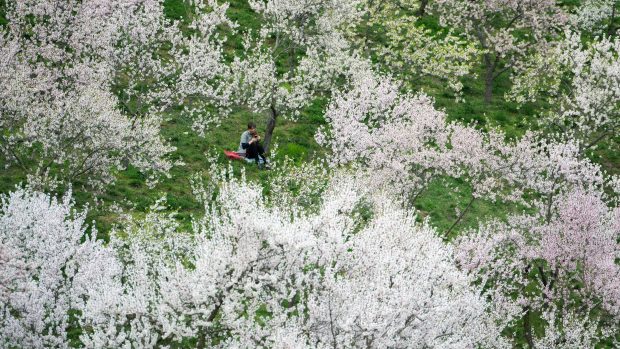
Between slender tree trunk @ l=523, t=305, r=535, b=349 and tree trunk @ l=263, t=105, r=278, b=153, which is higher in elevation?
tree trunk @ l=263, t=105, r=278, b=153

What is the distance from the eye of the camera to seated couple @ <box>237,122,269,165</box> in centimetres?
3666

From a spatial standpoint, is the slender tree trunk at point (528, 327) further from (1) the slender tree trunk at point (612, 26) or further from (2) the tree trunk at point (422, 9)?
(2) the tree trunk at point (422, 9)

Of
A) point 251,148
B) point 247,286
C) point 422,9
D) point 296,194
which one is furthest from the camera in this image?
point 422,9

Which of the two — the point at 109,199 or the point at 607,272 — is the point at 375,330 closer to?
the point at 607,272

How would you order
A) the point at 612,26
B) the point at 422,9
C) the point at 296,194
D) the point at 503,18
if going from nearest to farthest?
the point at 296,194, the point at 503,18, the point at 612,26, the point at 422,9

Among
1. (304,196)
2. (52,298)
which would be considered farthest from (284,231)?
(304,196)

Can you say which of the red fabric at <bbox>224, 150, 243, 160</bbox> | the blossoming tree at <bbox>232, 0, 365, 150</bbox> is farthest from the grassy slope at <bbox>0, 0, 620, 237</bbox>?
the blossoming tree at <bbox>232, 0, 365, 150</bbox>

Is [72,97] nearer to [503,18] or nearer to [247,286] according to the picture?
[247,286]

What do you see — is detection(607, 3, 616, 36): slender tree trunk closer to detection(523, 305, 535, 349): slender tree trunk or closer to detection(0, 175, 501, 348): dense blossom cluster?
detection(523, 305, 535, 349): slender tree trunk

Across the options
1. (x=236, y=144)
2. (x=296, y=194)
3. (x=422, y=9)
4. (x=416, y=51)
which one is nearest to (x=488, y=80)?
(x=416, y=51)

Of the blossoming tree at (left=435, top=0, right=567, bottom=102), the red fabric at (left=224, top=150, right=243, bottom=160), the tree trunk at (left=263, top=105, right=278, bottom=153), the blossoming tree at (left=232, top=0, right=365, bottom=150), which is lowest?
the red fabric at (left=224, top=150, right=243, bottom=160)

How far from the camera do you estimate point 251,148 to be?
3697 cm

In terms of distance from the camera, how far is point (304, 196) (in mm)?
30141

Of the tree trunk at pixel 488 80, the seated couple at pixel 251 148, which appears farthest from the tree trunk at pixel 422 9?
the seated couple at pixel 251 148
